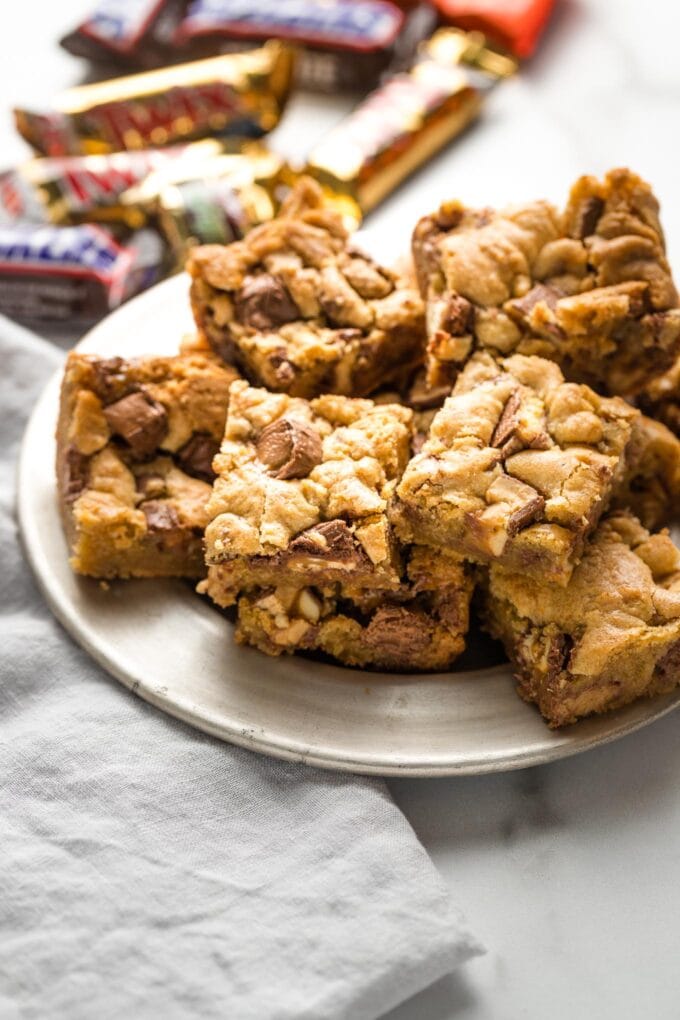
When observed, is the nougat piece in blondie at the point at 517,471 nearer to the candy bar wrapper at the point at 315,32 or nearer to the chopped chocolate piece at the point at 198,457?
the chopped chocolate piece at the point at 198,457

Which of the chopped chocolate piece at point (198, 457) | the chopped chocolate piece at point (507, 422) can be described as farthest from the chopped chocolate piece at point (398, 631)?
the chopped chocolate piece at point (198, 457)

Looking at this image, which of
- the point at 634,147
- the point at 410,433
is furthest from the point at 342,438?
the point at 634,147

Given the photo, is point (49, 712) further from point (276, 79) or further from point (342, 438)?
point (276, 79)

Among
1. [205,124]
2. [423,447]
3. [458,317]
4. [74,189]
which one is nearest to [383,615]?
[423,447]

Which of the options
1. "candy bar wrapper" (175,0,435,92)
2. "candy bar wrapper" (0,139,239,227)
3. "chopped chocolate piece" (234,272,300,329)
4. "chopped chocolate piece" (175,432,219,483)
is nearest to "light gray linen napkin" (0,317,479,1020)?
"chopped chocolate piece" (175,432,219,483)

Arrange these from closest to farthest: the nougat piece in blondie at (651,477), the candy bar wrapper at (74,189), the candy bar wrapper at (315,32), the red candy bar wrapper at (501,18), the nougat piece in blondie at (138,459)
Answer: the nougat piece in blondie at (138,459)
the nougat piece in blondie at (651,477)
the candy bar wrapper at (74,189)
the candy bar wrapper at (315,32)
the red candy bar wrapper at (501,18)

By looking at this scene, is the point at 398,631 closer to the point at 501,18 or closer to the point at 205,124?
the point at 205,124
